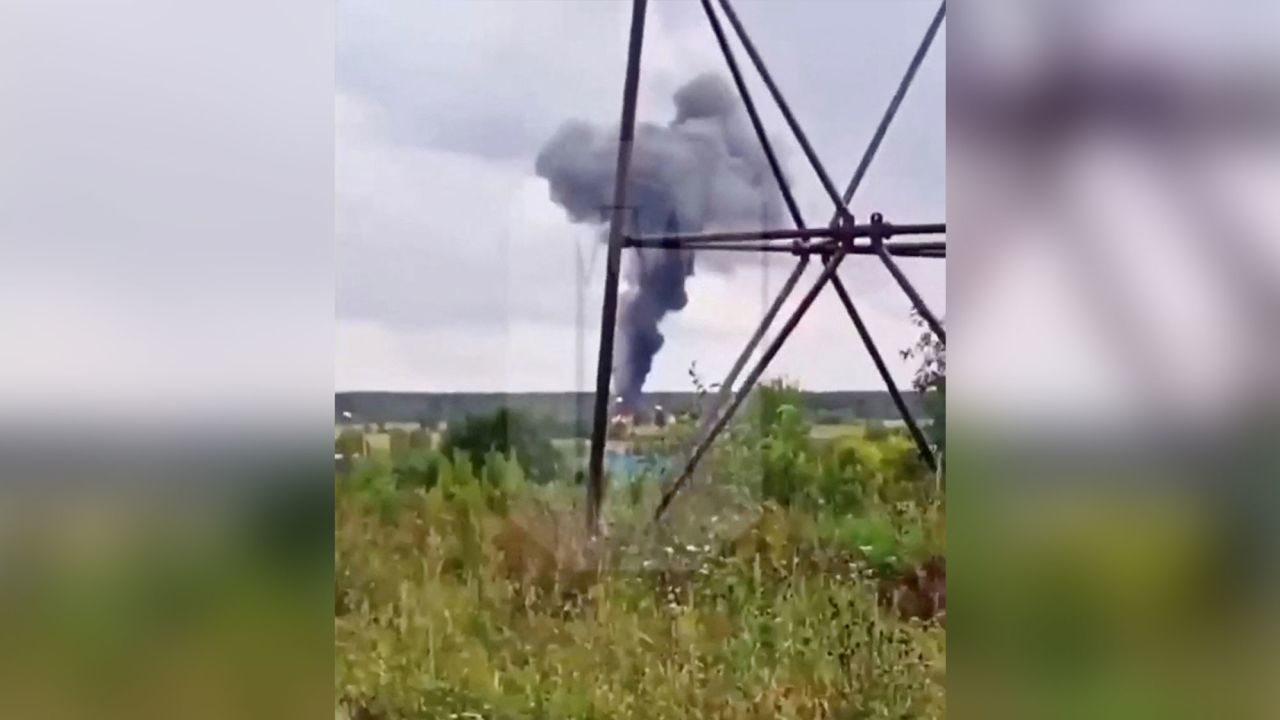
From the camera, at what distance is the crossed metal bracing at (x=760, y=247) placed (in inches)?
53.7

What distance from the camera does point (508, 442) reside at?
4.54 feet

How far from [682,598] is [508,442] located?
11.2 inches

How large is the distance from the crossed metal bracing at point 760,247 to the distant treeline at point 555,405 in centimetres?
2

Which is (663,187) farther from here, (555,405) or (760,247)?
(555,405)

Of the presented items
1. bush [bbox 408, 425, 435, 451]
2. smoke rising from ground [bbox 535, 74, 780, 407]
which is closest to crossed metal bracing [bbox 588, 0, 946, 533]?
smoke rising from ground [bbox 535, 74, 780, 407]

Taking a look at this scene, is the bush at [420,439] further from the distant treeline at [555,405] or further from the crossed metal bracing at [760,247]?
the crossed metal bracing at [760,247]

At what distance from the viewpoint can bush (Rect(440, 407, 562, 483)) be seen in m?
1.37

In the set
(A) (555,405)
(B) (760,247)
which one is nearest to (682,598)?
(A) (555,405)

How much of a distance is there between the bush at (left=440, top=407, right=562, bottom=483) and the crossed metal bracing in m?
0.06

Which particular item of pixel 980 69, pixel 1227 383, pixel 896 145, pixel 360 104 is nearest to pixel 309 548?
pixel 360 104

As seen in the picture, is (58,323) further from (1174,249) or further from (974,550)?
(1174,249)

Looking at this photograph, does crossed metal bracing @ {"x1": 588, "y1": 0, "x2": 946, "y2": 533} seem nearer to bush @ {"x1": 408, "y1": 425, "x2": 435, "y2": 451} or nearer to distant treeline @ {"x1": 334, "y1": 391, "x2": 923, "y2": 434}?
distant treeline @ {"x1": 334, "y1": 391, "x2": 923, "y2": 434}

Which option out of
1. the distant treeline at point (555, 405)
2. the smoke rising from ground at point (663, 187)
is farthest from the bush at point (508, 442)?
the smoke rising from ground at point (663, 187)

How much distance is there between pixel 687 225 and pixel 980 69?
1.25ft
